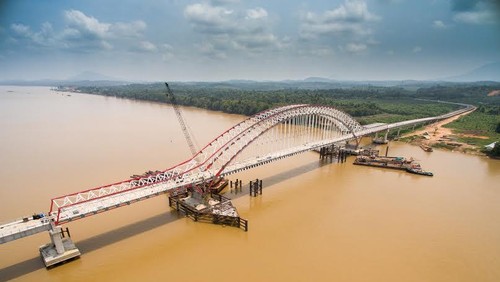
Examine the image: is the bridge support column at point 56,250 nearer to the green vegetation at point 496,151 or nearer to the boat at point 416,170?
the boat at point 416,170

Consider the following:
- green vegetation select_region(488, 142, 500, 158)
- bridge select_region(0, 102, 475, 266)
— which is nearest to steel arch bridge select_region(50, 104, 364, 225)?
bridge select_region(0, 102, 475, 266)

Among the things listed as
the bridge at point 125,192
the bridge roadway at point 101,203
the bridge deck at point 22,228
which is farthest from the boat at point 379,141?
the bridge deck at point 22,228

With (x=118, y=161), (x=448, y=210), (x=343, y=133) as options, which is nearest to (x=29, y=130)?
(x=118, y=161)

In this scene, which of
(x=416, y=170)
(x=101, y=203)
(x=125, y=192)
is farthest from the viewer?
(x=416, y=170)

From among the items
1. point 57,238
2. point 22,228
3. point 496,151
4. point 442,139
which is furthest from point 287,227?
point 442,139

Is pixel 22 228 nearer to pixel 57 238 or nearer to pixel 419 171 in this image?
pixel 57 238

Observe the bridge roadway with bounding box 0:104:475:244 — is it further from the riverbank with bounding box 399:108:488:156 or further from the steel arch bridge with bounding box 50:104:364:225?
the riverbank with bounding box 399:108:488:156

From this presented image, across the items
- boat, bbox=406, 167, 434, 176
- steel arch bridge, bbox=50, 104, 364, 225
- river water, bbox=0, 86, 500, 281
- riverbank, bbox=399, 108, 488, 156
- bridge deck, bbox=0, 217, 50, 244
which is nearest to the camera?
bridge deck, bbox=0, 217, 50, 244
